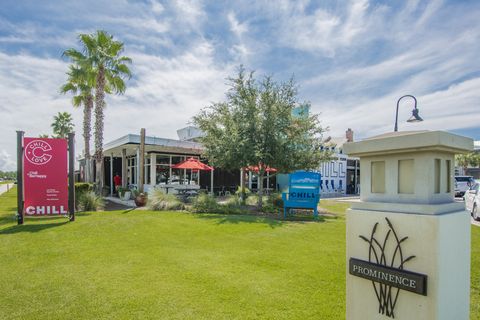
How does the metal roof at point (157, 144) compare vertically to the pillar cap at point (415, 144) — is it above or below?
above

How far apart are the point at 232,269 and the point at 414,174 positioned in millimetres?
3815

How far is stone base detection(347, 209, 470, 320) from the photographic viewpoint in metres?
1.66

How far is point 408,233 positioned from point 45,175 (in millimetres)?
10721

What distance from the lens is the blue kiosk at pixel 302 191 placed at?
11727 mm

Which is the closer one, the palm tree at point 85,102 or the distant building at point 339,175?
the palm tree at point 85,102

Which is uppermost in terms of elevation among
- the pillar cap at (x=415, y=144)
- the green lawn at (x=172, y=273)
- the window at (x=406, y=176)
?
the pillar cap at (x=415, y=144)

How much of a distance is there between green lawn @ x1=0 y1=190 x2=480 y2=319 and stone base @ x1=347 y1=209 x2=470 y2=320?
169cm

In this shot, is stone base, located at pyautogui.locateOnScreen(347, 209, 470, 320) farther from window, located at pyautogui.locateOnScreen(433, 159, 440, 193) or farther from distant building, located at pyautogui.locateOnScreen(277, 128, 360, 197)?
distant building, located at pyautogui.locateOnScreen(277, 128, 360, 197)

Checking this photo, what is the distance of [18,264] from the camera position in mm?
5156

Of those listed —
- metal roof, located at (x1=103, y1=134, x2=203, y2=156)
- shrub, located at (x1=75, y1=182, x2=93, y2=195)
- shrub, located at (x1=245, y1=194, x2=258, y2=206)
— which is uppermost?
metal roof, located at (x1=103, y1=134, x2=203, y2=156)

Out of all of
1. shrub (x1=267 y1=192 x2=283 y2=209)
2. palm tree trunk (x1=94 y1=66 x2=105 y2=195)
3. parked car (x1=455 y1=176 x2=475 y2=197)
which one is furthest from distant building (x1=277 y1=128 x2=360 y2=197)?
palm tree trunk (x1=94 y1=66 x2=105 y2=195)

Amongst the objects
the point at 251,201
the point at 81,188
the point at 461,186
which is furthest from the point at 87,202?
the point at 461,186

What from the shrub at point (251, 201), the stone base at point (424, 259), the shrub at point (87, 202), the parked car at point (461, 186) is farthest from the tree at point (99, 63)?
the parked car at point (461, 186)

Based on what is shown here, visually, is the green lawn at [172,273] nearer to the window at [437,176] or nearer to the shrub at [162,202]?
the window at [437,176]
